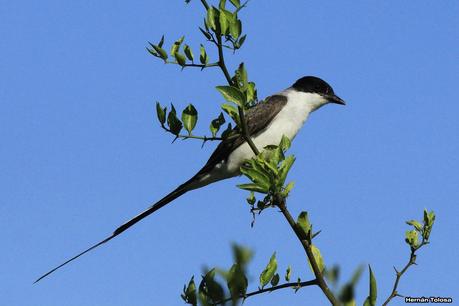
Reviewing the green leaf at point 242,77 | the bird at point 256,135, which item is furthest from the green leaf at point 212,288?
the bird at point 256,135

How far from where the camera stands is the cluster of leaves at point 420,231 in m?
3.79

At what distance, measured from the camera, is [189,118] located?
3832 mm

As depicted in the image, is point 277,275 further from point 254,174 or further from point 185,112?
point 185,112

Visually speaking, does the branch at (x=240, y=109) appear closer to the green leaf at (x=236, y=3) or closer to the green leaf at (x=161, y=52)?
the green leaf at (x=236, y=3)

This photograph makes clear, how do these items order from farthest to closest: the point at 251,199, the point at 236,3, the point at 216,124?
the point at 251,199
the point at 216,124
the point at 236,3

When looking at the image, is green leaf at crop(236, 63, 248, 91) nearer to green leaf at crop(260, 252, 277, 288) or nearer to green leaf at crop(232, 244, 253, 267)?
green leaf at crop(260, 252, 277, 288)

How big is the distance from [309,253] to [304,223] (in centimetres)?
14

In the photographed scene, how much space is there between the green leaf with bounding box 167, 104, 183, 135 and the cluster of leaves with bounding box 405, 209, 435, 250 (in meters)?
1.36

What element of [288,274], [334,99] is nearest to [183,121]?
[288,274]

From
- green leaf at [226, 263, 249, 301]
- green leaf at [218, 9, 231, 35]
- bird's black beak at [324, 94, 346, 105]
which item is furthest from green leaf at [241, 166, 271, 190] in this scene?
bird's black beak at [324, 94, 346, 105]

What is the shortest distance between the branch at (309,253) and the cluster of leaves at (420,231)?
35.5 inches

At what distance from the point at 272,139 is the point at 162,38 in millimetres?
3128

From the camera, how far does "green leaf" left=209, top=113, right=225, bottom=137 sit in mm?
3951

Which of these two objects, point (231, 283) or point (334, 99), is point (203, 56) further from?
point (334, 99)
